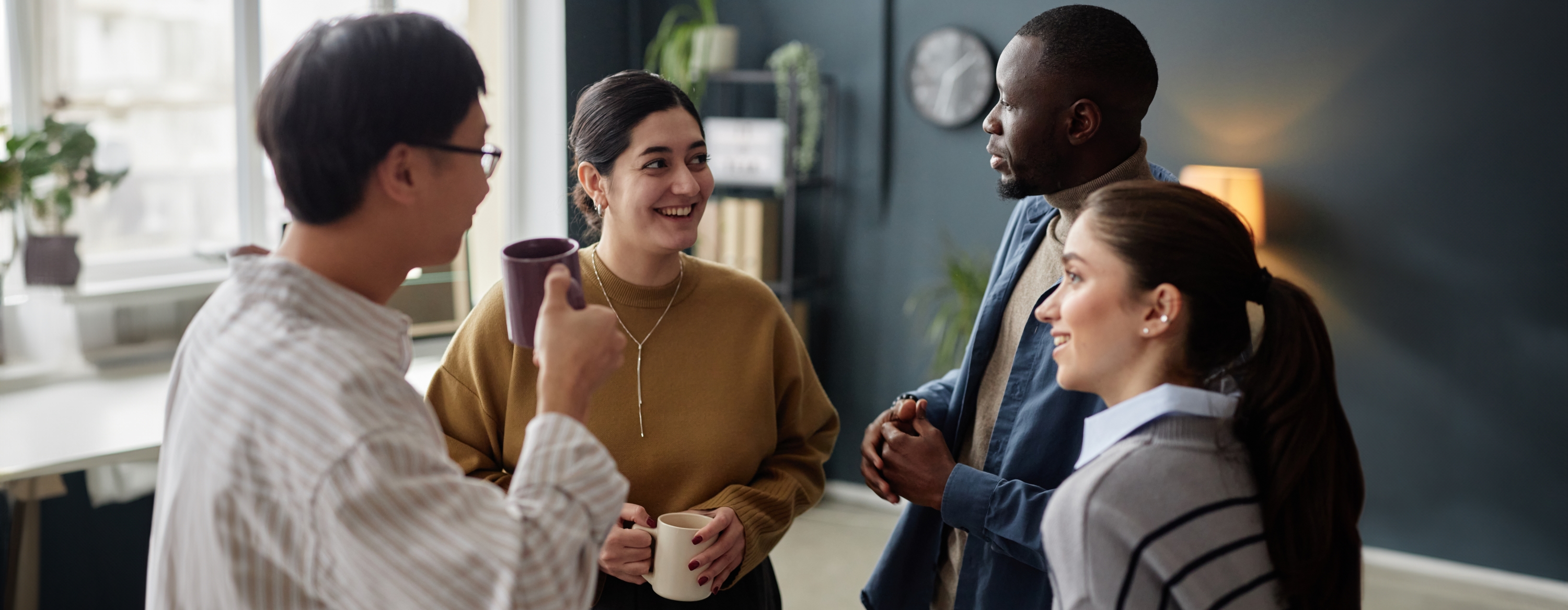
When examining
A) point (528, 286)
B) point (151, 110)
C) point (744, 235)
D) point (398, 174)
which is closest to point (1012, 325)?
point (528, 286)

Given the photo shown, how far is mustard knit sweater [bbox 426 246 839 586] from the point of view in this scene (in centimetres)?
139

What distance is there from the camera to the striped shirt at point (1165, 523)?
898 mm

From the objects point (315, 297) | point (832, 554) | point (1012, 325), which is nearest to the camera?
point (315, 297)

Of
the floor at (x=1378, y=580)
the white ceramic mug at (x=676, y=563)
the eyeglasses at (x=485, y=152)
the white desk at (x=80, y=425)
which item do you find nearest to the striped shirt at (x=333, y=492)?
the eyeglasses at (x=485, y=152)

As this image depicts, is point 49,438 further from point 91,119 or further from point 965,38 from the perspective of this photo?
point 965,38

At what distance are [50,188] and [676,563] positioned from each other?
7.28 ft

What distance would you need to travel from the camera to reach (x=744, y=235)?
3990 millimetres

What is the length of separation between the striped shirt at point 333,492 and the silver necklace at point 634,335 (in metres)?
0.58

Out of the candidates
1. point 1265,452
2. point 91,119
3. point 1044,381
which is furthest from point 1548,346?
point 91,119

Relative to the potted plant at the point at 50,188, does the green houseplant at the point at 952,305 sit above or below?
below

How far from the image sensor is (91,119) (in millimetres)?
2812

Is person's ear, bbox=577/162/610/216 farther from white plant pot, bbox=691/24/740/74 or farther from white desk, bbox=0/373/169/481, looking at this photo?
white plant pot, bbox=691/24/740/74

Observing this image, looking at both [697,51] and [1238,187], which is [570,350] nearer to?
[1238,187]

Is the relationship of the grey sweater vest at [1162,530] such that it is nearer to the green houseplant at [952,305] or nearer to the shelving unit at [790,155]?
the green houseplant at [952,305]
